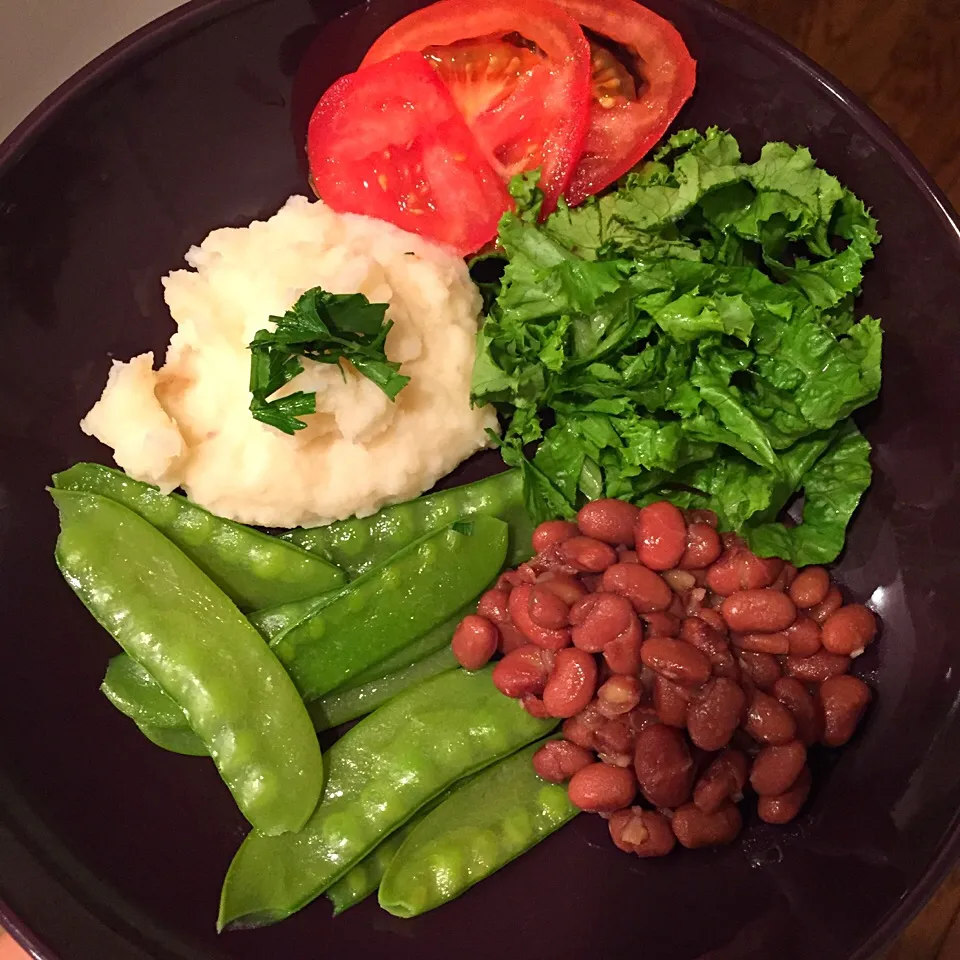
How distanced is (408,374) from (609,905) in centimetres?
180

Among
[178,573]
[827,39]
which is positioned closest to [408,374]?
[178,573]

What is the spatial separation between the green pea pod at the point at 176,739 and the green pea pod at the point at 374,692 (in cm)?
39

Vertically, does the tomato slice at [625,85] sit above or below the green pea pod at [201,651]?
above

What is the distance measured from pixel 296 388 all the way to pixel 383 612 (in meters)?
0.76

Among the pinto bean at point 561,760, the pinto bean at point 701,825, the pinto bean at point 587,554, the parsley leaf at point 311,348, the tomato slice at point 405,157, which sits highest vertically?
the tomato slice at point 405,157

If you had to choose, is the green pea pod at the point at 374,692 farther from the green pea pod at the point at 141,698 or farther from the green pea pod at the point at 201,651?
the green pea pod at the point at 141,698

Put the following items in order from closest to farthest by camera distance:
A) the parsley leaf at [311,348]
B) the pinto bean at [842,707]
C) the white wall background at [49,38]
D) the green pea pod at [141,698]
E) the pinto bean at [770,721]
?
the parsley leaf at [311,348]
the pinto bean at [770,721]
the pinto bean at [842,707]
the green pea pod at [141,698]
the white wall background at [49,38]

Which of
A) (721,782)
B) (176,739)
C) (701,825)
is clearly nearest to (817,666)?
(721,782)

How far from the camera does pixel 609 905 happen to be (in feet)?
9.02

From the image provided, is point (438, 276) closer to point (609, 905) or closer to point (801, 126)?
point (801, 126)

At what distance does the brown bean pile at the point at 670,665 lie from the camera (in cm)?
254

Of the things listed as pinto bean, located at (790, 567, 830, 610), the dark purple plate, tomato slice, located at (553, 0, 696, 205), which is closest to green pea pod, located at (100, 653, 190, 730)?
the dark purple plate

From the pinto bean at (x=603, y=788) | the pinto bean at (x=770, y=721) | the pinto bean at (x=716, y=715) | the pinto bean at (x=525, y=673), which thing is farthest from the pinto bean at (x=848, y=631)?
the pinto bean at (x=525, y=673)

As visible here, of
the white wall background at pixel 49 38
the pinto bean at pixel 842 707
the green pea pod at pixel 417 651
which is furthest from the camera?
the white wall background at pixel 49 38
